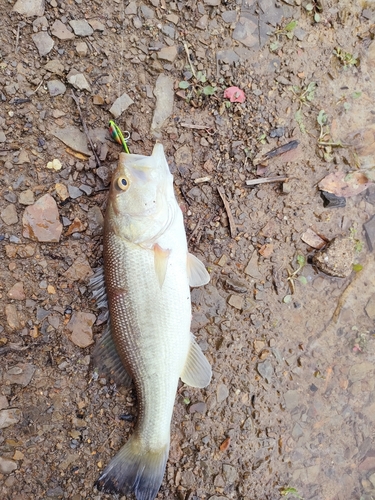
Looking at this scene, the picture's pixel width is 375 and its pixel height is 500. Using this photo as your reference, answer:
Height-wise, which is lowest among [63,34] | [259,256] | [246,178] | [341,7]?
[259,256]

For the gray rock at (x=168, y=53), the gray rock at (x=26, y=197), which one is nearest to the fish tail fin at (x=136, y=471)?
the gray rock at (x=26, y=197)

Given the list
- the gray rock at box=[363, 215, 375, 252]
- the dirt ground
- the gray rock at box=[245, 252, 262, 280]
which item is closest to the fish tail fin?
the dirt ground

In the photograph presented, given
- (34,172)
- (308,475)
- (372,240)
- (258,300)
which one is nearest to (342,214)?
(372,240)

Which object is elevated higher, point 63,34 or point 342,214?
point 63,34

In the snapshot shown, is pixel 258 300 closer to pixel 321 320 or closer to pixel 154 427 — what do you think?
pixel 321 320

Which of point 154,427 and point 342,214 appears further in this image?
point 342,214

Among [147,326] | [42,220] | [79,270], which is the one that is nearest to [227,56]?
[42,220]

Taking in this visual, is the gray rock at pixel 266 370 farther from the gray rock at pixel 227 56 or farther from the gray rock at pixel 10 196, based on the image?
the gray rock at pixel 227 56
